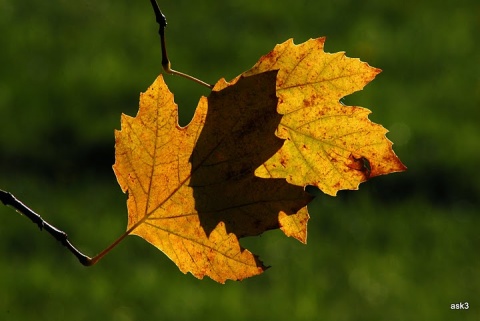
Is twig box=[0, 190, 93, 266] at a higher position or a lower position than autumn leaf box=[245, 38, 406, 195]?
lower

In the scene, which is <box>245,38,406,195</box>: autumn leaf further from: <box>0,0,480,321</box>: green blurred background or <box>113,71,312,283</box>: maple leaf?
<box>0,0,480,321</box>: green blurred background

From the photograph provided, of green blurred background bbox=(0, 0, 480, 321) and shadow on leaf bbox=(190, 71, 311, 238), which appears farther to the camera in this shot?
green blurred background bbox=(0, 0, 480, 321)

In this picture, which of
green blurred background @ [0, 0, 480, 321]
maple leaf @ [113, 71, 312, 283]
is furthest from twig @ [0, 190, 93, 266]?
green blurred background @ [0, 0, 480, 321]

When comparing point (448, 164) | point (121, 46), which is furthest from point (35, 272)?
point (448, 164)

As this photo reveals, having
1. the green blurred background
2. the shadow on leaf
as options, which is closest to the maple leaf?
the shadow on leaf

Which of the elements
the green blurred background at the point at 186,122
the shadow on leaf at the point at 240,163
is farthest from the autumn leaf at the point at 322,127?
the green blurred background at the point at 186,122

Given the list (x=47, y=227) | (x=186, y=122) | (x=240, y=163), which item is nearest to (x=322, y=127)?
Answer: (x=240, y=163)

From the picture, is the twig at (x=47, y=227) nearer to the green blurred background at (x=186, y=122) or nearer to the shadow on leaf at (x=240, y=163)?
the shadow on leaf at (x=240, y=163)
